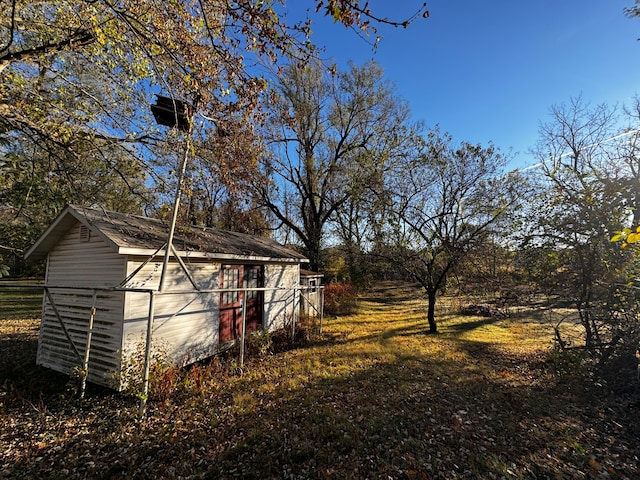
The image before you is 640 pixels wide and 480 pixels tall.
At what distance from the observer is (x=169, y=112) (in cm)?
518

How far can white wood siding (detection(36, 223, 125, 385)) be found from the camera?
5.88 meters

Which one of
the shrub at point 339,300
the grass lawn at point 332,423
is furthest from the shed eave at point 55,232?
the shrub at point 339,300

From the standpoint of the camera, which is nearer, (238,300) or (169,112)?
(169,112)

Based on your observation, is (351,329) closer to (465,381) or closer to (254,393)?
(465,381)

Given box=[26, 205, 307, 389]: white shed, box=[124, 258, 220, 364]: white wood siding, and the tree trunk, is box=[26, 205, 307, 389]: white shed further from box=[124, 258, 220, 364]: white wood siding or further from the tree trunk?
the tree trunk

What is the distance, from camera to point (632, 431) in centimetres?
465

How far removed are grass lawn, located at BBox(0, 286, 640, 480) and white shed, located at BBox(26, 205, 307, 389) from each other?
2.87 ft

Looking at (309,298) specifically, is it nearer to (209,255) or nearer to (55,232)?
(209,255)

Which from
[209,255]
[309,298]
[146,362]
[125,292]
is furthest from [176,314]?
[309,298]

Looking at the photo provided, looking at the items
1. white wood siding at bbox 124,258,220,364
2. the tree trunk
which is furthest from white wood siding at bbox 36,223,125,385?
the tree trunk

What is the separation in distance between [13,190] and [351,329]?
10.9 m

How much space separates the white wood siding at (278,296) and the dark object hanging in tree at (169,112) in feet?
19.5

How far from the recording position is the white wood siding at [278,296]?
1027 cm

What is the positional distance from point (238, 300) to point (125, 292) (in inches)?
140
